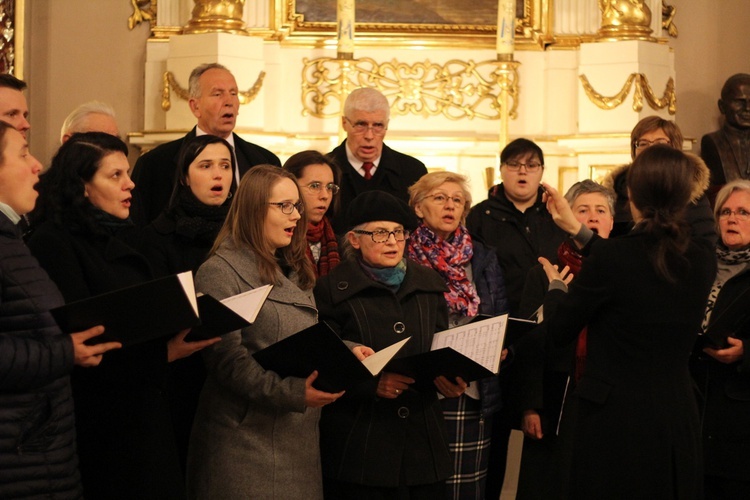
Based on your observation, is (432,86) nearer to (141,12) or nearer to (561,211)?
(141,12)

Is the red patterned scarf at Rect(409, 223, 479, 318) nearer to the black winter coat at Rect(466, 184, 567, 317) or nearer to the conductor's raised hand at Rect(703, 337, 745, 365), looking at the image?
the black winter coat at Rect(466, 184, 567, 317)

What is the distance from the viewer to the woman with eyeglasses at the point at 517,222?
16.9 feet

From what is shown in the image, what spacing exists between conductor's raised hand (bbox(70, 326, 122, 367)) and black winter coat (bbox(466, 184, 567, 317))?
2.41 m

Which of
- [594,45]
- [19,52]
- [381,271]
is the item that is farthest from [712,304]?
[19,52]

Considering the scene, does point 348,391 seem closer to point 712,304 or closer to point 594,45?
point 712,304

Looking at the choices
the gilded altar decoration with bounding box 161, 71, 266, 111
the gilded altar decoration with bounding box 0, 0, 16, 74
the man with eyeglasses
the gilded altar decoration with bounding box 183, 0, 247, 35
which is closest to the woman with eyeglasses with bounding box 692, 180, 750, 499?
the man with eyeglasses

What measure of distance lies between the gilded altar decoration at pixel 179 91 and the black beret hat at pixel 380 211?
3.48 meters

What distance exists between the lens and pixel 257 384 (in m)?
3.50

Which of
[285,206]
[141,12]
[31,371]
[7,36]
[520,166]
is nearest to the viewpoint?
[31,371]

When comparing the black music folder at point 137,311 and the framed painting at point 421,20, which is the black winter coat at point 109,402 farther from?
the framed painting at point 421,20

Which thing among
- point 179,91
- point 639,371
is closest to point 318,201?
point 639,371

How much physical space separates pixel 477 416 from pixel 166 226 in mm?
1347

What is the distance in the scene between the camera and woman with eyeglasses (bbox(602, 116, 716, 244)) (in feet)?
15.8

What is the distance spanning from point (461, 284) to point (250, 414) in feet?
Answer: 3.84
